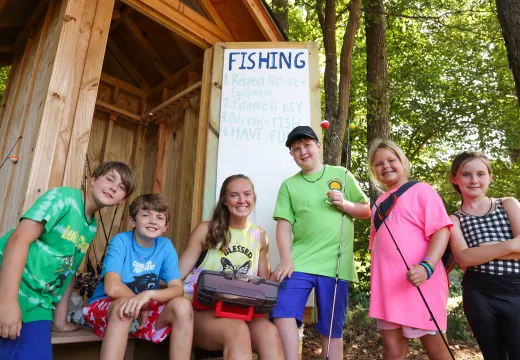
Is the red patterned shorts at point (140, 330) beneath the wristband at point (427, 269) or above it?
beneath

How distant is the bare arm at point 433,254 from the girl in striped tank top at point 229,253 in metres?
0.83

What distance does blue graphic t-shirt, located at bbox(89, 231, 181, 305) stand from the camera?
2.22m

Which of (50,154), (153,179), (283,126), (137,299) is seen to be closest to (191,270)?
(137,299)

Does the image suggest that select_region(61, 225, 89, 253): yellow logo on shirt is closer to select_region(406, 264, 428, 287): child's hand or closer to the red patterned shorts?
the red patterned shorts

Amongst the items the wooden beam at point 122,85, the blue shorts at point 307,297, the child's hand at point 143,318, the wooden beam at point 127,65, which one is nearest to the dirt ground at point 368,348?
the blue shorts at point 307,297

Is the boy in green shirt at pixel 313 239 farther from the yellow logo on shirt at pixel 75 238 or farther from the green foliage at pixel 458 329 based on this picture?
the green foliage at pixel 458 329

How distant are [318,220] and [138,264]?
118 centimetres

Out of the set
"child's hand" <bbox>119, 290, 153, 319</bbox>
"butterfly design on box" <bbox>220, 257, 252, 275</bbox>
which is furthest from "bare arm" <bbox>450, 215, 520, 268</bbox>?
"child's hand" <bbox>119, 290, 153, 319</bbox>

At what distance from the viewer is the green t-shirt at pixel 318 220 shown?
2.56m

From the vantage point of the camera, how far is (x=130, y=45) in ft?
16.6

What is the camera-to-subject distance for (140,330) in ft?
7.31

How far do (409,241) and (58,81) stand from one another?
2.68m

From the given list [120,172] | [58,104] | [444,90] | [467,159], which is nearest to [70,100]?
[58,104]

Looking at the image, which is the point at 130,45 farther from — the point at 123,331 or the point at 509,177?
the point at 509,177
